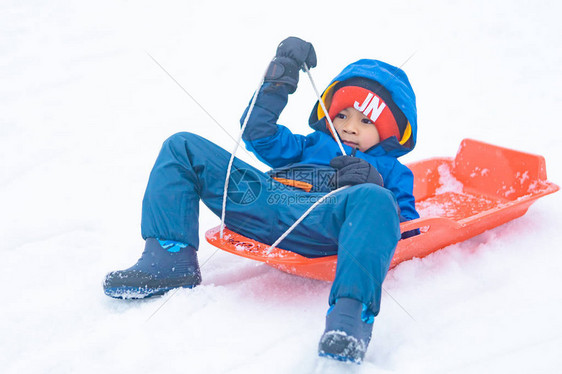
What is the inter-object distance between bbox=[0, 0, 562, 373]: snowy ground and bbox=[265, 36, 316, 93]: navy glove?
698 mm

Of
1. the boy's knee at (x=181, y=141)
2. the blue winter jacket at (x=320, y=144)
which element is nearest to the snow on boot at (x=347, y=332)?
the blue winter jacket at (x=320, y=144)

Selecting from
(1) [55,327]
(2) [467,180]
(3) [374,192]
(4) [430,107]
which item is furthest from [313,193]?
(4) [430,107]

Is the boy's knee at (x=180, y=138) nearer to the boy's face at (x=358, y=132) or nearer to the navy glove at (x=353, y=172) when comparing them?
the navy glove at (x=353, y=172)

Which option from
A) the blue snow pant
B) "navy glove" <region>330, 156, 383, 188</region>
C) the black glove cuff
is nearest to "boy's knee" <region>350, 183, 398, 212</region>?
the blue snow pant

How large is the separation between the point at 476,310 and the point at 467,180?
123cm

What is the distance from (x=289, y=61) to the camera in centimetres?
178

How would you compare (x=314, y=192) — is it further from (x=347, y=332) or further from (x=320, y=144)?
(x=347, y=332)

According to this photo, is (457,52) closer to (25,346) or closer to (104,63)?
(104,63)

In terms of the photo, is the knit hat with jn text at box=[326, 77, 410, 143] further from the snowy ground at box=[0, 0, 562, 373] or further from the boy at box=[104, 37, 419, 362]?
the snowy ground at box=[0, 0, 562, 373]

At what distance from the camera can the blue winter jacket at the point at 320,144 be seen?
5.99 feet

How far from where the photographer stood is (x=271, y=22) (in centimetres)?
530

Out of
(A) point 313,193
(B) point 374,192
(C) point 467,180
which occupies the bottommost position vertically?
(C) point 467,180

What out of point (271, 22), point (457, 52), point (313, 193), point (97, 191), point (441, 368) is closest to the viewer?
point (441, 368)

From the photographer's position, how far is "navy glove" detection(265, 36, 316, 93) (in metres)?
1.78
